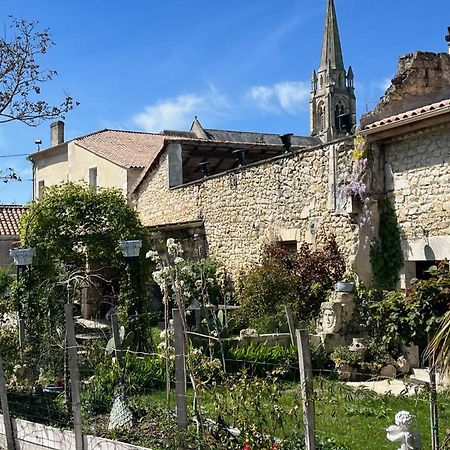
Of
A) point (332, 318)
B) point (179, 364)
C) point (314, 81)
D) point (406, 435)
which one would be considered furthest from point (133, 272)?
point (314, 81)

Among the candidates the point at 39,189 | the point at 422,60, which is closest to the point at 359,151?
the point at 422,60

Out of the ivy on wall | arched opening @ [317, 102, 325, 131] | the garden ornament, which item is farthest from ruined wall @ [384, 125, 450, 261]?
arched opening @ [317, 102, 325, 131]

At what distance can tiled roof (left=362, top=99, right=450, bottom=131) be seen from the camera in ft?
31.5

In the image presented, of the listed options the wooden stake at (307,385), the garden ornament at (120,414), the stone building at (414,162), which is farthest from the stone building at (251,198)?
the wooden stake at (307,385)

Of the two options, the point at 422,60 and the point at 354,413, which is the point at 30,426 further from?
the point at 422,60

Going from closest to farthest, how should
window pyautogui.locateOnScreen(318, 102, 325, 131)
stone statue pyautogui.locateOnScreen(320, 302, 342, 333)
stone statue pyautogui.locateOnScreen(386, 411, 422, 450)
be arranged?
stone statue pyautogui.locateOnScreen(386, 411, 422, 450)
stone statue pyautogui.locateOnScreen(320, 302, 342, 333)
window pyautogui.locateOnScreen(318, 102, 325, 131)

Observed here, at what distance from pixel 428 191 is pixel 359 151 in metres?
1.44

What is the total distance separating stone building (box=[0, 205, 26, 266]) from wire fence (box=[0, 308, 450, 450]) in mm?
16183

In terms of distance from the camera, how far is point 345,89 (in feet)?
255

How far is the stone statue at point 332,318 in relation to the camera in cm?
1069

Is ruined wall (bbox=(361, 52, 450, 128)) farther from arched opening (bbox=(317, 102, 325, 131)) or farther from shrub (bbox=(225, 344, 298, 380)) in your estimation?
arched opening (bbox=(317, 102, 325, 131))

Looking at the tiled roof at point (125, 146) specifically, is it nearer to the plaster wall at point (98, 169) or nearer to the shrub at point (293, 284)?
the plaster wall at point (98, 169)

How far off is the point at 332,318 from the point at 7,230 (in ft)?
54.6

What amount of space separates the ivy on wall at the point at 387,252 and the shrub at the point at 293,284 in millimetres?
744
